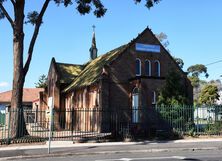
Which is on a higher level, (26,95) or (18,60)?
(18,60)

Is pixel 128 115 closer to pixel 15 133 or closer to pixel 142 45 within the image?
pixel 142 45

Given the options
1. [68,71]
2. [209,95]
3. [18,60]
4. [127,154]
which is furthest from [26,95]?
[127,154]

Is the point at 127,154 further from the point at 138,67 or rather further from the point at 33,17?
the point at 138,67

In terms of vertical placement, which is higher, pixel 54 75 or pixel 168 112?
pixel 54 75

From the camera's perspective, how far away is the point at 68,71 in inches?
1683

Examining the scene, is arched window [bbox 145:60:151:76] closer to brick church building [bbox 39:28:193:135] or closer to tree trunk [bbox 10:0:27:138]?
brick church building [bbox 39:28:193:135]

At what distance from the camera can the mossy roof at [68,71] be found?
134ft

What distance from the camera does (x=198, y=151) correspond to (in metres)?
18.6

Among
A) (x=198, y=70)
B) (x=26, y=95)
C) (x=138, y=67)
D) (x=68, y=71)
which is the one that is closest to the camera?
(x=138, y=67)

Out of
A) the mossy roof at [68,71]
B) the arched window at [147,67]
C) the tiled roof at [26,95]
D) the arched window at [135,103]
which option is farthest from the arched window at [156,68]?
the tiled roof at [26,95]

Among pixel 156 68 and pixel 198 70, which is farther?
pixel 198 70

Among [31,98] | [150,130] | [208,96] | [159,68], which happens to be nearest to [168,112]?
[150,130]

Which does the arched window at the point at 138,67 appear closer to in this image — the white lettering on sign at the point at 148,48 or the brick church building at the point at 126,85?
the brick church building at the point at 126,85

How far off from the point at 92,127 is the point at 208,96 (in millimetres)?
26548
